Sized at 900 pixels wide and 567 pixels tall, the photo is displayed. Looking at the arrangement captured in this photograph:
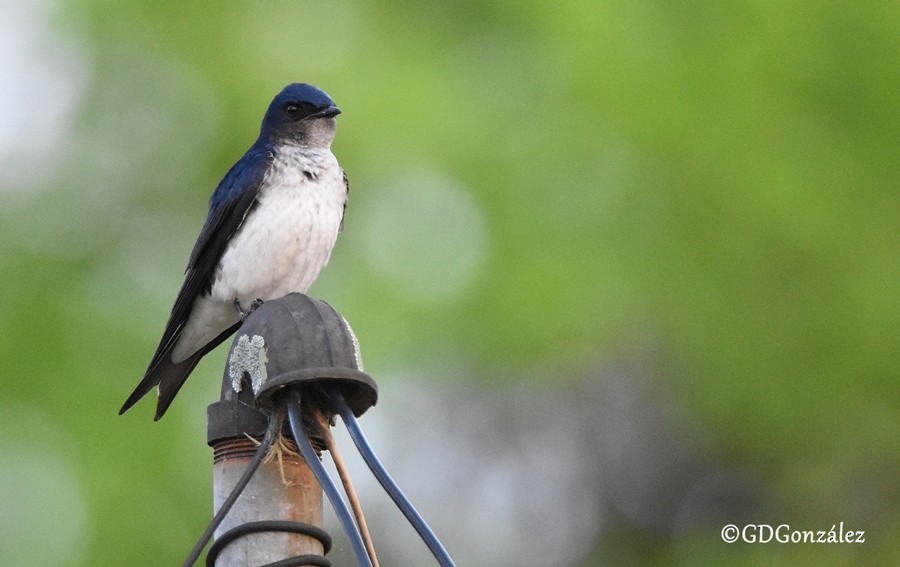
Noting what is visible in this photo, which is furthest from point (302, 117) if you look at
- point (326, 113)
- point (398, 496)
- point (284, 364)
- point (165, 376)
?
point (398, 496)

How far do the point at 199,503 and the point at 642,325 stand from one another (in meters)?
2.04

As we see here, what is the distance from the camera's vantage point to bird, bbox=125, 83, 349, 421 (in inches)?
197

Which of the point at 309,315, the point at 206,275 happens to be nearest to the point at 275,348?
the point at 309,315

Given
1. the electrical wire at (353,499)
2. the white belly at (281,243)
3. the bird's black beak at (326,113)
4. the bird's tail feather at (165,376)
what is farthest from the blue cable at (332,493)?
the bird's black beak at (326,113)

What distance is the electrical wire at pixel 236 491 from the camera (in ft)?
7.43

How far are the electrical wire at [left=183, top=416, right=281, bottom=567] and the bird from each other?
2.45m

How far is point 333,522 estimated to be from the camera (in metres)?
6.21

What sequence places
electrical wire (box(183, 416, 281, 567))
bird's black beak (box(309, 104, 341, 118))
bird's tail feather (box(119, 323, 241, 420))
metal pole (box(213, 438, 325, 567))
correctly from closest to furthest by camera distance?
electrical wire (box(183, 416, 281, 567)) < metal pole (box(213, 438, 325, 567)) < bird's tail feather (box(119, 323, 241, 420)) < bird's black beak (box(309, 104, 341, 118))

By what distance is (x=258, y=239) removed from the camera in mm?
5043

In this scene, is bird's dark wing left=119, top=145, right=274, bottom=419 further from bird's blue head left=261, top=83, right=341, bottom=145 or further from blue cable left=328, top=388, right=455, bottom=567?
blue cable left=328, top=388, right=455, bottom=567

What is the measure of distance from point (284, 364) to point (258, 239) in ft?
8.55

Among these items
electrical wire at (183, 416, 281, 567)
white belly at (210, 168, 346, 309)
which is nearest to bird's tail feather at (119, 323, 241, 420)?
white belly at (210, 168, 346, 309)

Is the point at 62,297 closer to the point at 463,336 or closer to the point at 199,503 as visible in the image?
the point at 199,503

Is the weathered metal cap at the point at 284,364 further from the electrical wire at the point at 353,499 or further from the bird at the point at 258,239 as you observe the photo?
the bird at the point at 258,239
